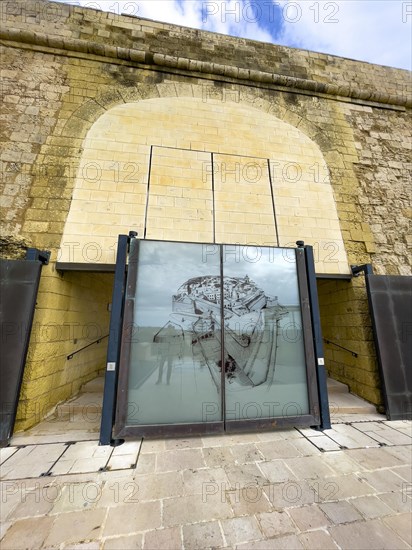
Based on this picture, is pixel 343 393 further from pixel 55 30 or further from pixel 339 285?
pixel 55 30

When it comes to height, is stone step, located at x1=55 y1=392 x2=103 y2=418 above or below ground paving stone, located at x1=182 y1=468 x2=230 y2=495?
above

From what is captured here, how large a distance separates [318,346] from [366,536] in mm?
1954

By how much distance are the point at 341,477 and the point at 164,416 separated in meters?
1.89

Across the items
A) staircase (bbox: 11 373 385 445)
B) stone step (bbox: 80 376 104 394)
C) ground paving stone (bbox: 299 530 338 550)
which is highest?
stone step (bbox: 80 376 104 394)

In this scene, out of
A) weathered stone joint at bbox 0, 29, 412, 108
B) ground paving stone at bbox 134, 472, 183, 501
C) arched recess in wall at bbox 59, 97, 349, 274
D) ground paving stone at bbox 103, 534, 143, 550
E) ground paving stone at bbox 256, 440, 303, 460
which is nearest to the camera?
ground paving stone at bbox 103, 534, 143, 550

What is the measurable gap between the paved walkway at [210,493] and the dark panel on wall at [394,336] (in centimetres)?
75

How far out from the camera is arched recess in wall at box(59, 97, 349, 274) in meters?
3.80

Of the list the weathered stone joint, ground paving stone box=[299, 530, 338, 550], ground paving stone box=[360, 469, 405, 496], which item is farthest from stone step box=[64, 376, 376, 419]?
the weathered stone joint

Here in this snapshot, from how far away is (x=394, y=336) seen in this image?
145 inches

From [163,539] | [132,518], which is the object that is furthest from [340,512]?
[132,518]

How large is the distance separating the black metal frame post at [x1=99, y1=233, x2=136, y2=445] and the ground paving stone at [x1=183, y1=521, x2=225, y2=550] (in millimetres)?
1455

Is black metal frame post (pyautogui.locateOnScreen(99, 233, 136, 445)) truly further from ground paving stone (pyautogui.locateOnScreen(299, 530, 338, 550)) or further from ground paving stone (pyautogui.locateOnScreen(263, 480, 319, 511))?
ground paving stone (pyautogui.locateOnScreen(299, 530, 338, 550))

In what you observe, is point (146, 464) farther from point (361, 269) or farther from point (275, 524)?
point (361, 269)

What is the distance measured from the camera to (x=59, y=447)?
8.70ft
